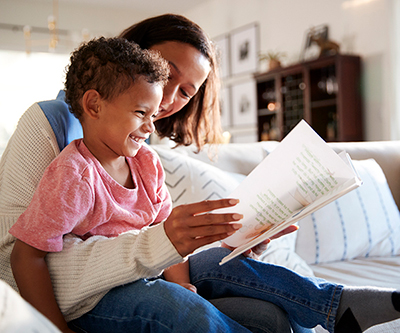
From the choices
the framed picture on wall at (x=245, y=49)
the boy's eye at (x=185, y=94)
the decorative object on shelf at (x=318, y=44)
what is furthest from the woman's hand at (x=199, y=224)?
the framed picture on wall at (x=245, y=49)

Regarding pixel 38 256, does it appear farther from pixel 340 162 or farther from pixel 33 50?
pixel 33 50

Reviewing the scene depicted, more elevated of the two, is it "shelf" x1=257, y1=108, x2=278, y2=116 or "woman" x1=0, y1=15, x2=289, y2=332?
"shelf" x1=257, y1=108, x2=278, y2=116

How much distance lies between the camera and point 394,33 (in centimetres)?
372

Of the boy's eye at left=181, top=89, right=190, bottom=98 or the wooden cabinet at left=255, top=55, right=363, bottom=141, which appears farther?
the wooden cabinet at left=255, top=55, right=363, bottom=141

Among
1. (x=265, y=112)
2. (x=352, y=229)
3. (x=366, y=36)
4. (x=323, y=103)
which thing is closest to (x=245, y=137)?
(x=265, y=112)

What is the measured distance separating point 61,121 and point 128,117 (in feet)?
0.75

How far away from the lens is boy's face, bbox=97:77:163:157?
875mm

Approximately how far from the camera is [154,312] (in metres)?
0.75

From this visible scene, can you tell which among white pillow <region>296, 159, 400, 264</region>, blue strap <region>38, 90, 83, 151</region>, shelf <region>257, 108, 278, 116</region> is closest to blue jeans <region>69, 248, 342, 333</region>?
blue strap <region>38, 90, 83, 151</region>

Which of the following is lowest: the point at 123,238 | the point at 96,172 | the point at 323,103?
the point at 123,238

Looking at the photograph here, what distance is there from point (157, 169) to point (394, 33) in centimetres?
340

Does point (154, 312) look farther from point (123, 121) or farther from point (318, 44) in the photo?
point (318, 44)

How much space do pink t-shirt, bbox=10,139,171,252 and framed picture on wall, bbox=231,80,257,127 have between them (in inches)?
171

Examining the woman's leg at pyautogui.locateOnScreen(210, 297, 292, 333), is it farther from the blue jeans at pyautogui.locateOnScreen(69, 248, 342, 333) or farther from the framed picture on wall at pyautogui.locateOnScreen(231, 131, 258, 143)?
the framed picture on wall at pyautogui.locateOnScreen(231, 131, 258, 143)
